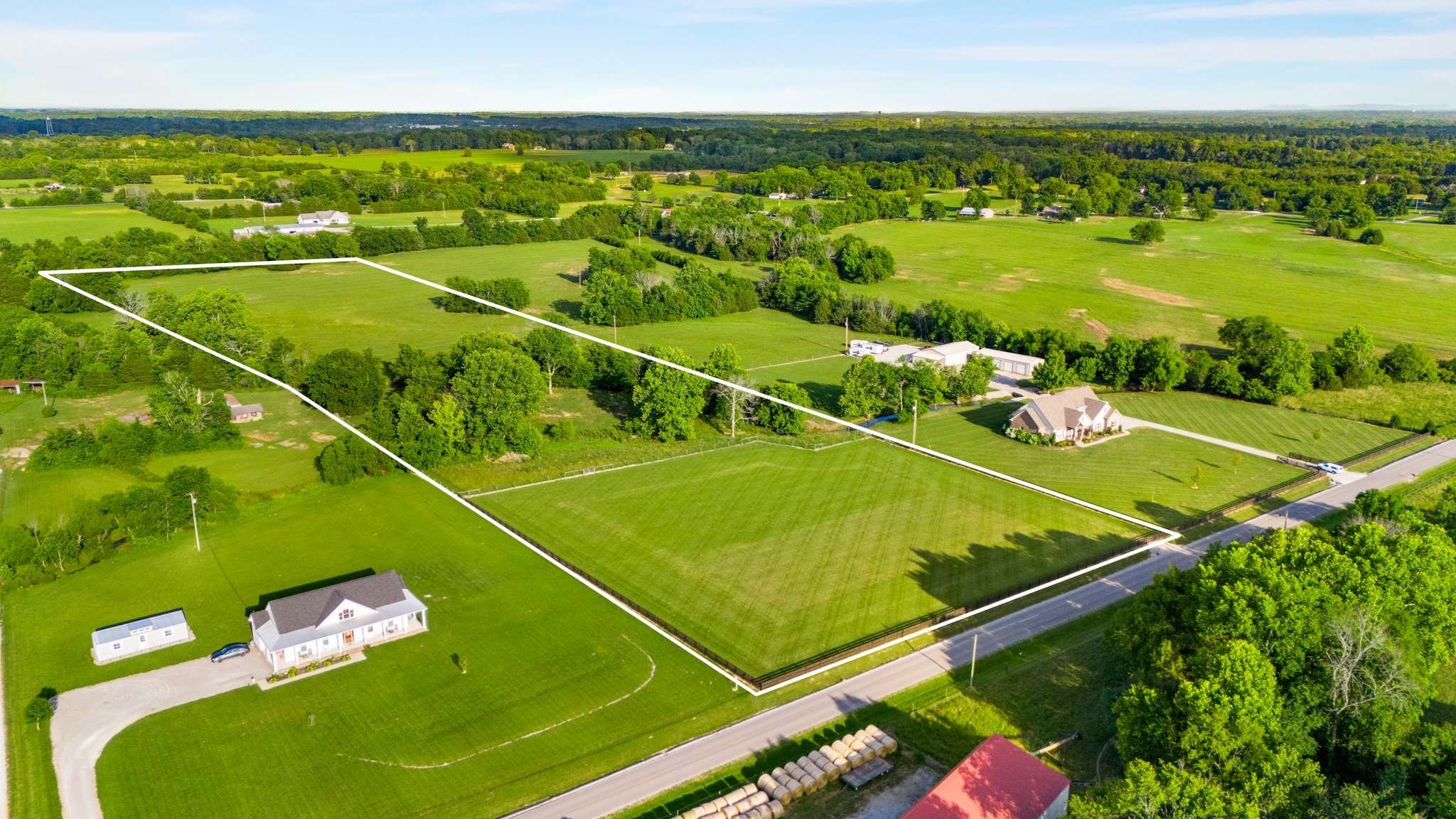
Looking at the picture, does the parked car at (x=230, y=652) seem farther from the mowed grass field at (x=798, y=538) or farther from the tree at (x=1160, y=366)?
the tree at (x=1160, y=366)

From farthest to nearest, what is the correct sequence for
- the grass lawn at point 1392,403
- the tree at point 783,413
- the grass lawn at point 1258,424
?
the grass lawn at point 1392,403 < the tree at point 783,413 < the grass lawn at point 1258,424

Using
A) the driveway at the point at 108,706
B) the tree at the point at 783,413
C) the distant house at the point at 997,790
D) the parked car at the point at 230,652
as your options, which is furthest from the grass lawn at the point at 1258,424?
the driveway at the point at 108,706

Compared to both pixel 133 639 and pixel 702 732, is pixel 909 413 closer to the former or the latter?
pixel 702 732

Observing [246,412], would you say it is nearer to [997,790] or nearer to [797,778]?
[797,778]

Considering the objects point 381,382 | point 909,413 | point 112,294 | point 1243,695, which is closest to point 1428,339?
point 909,413

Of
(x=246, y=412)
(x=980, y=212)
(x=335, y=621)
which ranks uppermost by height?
(x=980, y=212)

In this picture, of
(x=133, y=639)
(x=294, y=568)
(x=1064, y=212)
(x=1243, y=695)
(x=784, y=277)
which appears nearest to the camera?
(x=1243, y=695)

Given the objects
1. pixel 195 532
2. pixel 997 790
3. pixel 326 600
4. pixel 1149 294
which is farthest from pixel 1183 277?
pixel 195 532
